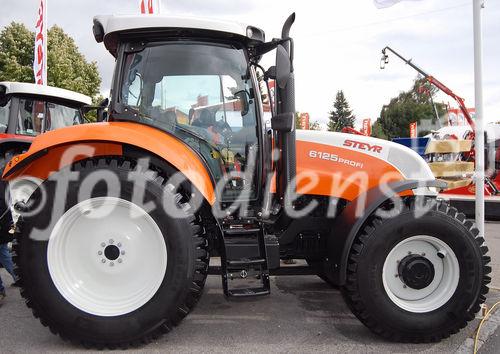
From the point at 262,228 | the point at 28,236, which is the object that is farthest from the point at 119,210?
the point at 262,228

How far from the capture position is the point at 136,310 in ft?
10.2

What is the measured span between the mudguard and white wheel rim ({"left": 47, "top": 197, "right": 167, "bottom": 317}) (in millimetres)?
1273

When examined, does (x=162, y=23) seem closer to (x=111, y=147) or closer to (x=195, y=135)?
(x=195, y=135)

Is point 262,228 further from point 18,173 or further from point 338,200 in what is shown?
point 18,173

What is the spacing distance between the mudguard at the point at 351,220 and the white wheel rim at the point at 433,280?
32cm

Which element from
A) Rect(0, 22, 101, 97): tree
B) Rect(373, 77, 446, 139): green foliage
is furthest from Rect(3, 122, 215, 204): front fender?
Rect(373, 77, 446, 139): green foliage

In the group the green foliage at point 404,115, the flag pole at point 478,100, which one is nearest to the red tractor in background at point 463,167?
the flag pole at point 478,100

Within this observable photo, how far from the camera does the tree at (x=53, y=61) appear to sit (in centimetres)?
1924

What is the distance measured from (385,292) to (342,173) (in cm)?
96

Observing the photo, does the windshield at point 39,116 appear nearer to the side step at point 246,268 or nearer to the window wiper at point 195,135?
the window wiper at point 195,135

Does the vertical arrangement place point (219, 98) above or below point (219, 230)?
above

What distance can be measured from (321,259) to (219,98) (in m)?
1.54

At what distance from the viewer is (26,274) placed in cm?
309

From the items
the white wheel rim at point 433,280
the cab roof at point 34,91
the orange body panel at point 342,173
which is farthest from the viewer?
the cab roof at point 34,91
